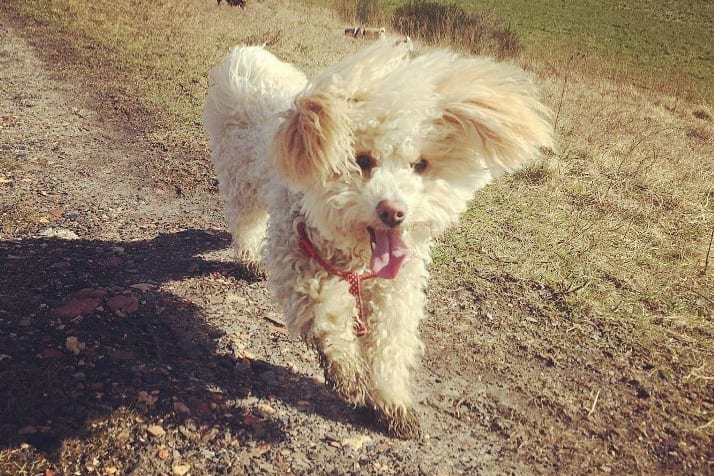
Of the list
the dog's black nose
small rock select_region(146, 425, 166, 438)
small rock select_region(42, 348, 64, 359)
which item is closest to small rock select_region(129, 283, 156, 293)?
small rock select_region(42, 348, 64, 359)

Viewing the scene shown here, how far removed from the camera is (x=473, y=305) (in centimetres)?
438

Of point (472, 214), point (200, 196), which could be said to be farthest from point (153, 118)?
point (472, 214)

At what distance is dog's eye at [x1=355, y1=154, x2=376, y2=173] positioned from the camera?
2609 millimetres

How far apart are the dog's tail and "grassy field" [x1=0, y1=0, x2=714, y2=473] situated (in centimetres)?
167

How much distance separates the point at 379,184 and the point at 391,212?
0.15 meters

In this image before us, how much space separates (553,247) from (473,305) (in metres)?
1.25

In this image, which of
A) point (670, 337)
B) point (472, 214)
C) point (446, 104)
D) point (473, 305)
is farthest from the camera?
point (472, 214)

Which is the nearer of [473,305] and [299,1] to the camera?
[473,305]

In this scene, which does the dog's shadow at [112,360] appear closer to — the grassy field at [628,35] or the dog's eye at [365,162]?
the dog's eye at [365,162]

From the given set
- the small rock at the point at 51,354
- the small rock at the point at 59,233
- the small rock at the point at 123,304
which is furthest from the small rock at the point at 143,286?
the small rock at the point at 59,233

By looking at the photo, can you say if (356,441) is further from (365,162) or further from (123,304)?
(123,304)

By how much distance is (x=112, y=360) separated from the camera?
330 centimetres

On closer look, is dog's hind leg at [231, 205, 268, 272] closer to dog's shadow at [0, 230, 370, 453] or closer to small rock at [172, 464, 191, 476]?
dog's shadow at [0, 230, 370, 453]

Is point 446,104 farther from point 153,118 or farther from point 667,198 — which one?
point 153,118
